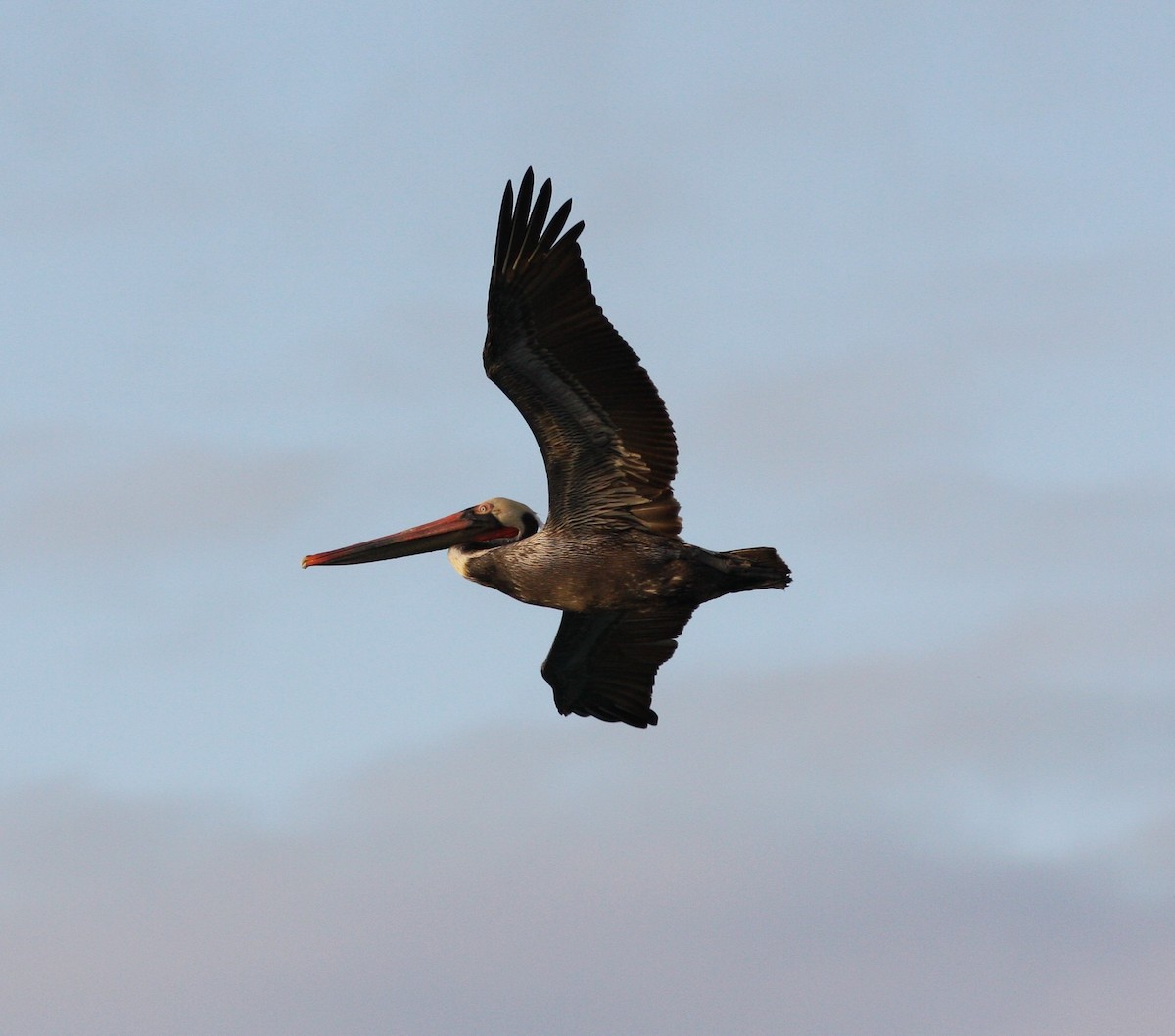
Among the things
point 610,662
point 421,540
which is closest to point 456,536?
point 421,540

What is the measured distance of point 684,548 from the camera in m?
21.7

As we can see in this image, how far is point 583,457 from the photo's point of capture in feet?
71.7

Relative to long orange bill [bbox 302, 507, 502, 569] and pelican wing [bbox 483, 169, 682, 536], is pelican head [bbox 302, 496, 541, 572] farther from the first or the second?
pelican wing [bbox 483, 169, 682, 536]

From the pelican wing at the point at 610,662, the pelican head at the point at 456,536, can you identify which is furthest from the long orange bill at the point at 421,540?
the pelican wing at the point at 610,662

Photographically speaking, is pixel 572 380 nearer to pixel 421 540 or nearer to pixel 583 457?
pixel 583 457

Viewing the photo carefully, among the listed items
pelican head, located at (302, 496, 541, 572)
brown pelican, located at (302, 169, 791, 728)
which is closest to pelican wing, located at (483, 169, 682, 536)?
brown pelican, located at (302, 169, 791, 728)

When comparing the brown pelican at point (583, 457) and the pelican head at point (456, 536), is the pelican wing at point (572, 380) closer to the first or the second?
the brown pelican at point (583, 457)

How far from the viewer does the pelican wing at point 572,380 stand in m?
21.4

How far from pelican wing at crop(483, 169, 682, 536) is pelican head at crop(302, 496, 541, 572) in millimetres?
1208

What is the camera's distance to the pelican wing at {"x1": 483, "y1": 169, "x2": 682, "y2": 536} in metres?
21.4

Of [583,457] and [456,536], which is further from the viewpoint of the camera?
[456,536]

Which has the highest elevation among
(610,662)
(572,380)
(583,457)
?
(572,380)

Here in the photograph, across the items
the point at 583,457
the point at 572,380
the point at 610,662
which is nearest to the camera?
the point at 572,380

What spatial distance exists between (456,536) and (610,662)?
1.73 metres
